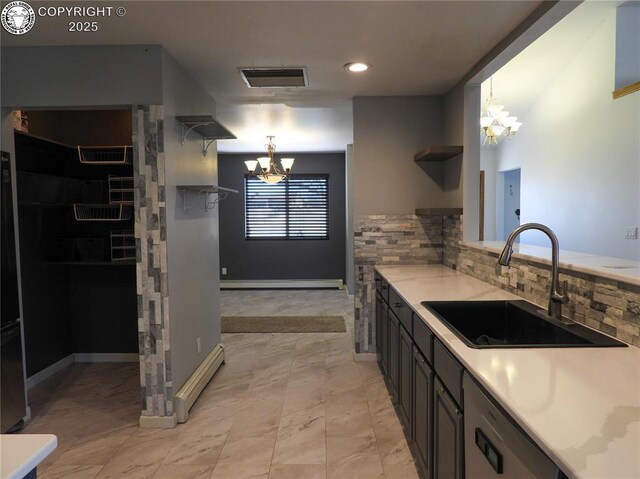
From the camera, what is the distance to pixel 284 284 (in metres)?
7.80

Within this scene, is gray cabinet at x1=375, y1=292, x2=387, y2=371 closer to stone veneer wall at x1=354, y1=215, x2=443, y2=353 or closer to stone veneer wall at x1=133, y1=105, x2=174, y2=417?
stone veneer wall at x1=354, y1=215, x2=443, y2=353

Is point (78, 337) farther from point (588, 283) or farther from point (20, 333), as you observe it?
point (588, 283)

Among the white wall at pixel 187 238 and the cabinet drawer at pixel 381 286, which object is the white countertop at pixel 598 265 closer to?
the cabinet drawer at pixel 381 286

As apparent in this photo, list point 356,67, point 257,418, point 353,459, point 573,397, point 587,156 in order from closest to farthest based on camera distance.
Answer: point 573,397, point 353,459, point 257,418, point 356,67, point 587,156

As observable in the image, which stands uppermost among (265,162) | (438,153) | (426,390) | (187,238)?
(265,162)

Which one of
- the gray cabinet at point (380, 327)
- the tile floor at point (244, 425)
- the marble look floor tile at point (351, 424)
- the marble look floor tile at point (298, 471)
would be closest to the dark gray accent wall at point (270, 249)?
the tile floor at point (244, 425)

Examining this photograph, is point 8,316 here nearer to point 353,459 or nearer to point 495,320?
point 353,459

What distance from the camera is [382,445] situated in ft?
8.34

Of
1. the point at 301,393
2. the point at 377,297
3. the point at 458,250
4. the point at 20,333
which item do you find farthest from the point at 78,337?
the point at 458,250

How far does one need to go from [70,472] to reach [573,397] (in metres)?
2.48

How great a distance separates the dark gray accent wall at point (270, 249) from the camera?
779cm

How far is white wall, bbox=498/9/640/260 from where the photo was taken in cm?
452

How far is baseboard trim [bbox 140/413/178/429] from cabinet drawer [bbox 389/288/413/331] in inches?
63.7

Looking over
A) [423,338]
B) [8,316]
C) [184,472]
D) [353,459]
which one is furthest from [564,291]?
[8,316]
